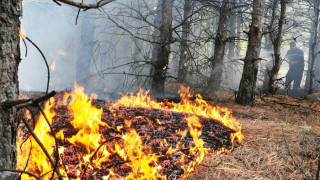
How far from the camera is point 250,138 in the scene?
12.7 feet

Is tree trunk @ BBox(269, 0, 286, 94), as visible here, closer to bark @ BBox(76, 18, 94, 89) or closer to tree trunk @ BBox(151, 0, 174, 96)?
tree trunk @ BBox(151, 0, 174, 96)

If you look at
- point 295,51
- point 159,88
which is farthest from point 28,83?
point 295,51

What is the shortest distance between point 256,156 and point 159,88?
16.3ft

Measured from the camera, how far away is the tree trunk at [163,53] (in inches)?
282

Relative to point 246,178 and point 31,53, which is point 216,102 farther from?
point 31,53

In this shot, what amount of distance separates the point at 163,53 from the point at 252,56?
A: 106 inches

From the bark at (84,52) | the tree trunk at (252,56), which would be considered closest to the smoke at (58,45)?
the bark at (84,52)

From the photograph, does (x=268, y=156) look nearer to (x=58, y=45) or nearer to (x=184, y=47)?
(x=184, y=47)

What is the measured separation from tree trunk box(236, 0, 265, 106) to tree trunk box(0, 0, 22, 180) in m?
6.64

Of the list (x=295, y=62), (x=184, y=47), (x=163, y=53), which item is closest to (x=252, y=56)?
(x=184, y=47)

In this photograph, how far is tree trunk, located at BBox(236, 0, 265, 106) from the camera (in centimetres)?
679

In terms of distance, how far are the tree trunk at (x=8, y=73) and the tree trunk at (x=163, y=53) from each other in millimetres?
5617

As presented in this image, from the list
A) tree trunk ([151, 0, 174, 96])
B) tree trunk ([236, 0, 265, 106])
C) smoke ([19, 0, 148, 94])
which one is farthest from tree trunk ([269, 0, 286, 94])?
smoke ([19, 0, 148, 94])

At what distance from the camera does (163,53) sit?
760 cm
